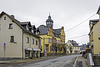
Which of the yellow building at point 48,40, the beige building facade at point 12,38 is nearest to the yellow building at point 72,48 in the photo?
the yellow building at point 48,40

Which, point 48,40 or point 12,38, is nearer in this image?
point 12,38

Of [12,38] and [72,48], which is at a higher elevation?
[12,38]

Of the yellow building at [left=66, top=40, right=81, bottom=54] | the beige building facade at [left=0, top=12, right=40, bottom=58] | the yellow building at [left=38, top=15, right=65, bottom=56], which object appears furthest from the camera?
the yellow building at [left=66, top=40, right=81, bottom=54]

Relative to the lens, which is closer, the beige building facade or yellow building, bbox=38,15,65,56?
the beige building facade

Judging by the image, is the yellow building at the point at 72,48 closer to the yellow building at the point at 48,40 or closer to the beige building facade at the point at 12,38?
the yellow building at the point at 48,40

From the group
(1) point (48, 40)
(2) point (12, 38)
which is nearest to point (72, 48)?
(1) point (48, 40)

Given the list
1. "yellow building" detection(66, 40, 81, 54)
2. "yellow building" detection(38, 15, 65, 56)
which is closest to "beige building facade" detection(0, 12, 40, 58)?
"yellow building" detection(38, 15, 65, 56)

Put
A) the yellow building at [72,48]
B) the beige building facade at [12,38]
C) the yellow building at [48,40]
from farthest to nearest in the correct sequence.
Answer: the yellow building at [72,48], the yellow building at [48,40], the beige building facade at [12,38]

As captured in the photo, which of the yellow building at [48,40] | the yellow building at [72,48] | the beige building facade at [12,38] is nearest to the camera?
the beige building facade at [12,38]

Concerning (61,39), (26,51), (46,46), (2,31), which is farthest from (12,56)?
(61,39)

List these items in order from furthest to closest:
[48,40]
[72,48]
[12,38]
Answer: [72,48], [48,40], [12,38]

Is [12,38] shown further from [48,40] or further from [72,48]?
[72,48]

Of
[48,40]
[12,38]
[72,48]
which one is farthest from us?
[72,48]

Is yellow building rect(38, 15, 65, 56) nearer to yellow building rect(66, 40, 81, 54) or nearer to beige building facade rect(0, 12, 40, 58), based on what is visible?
beige building facade rect(0, 12, 40, 58)
